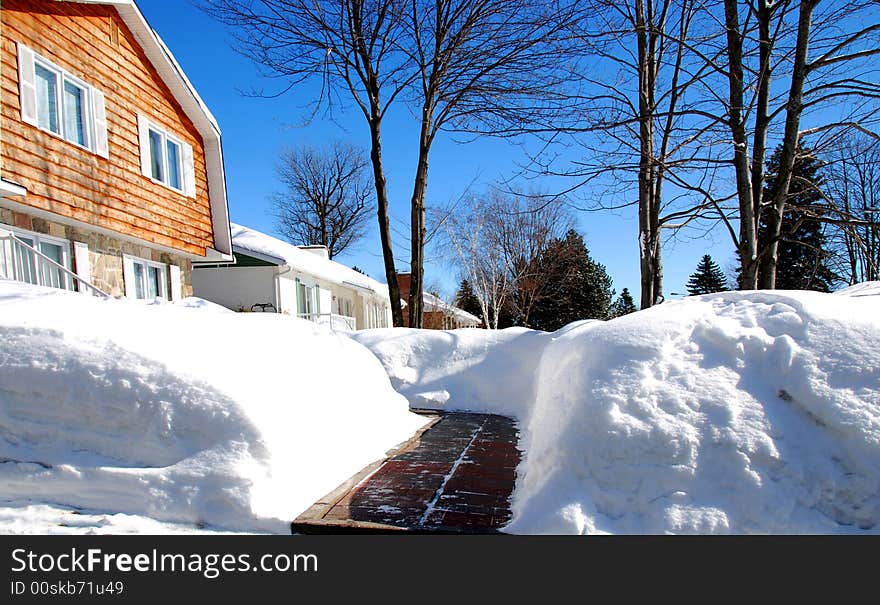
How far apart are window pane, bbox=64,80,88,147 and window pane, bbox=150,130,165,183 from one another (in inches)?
70.0

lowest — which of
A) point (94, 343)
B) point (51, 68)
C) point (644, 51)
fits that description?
point (94, 343)

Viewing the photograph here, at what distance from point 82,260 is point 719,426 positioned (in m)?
8.46

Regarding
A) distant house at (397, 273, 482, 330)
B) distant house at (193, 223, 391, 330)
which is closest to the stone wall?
distant house at (193, 223, 391, 330)

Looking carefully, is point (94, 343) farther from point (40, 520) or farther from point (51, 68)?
point (51, 68)

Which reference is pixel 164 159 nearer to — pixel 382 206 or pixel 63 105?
pixel 63 105

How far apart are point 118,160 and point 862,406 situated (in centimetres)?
963

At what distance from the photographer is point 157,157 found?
978 cm

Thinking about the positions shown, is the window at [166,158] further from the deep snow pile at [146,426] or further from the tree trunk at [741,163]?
the tree trunk at [741,163]

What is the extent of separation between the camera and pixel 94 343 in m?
3.30

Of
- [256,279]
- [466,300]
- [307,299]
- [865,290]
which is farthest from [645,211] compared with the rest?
[466,300]

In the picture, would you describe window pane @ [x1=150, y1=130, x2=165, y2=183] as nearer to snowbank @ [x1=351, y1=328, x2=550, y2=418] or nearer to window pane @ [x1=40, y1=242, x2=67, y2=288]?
window pane @ [x1=40, y1=242, x2=67, y2=288]

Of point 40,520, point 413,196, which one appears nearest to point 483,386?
point 40,520

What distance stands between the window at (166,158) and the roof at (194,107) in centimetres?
65

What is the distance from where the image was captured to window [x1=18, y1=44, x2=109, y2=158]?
673 centimetres
